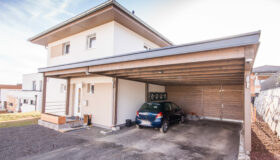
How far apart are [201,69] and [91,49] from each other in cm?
665

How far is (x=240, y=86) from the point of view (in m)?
10.2

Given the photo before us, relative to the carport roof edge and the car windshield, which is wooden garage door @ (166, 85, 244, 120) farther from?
the carport roof edge

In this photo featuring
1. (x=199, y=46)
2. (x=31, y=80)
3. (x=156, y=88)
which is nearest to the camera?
(x=199, y=46)

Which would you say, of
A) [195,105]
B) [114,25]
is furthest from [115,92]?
[195,105]

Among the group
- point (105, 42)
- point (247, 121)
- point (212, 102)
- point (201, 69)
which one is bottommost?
point (212, 102)

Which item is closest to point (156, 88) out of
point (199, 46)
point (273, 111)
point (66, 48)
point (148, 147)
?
point (148, 147)

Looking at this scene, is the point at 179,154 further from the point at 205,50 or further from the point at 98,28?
the point at 98,28

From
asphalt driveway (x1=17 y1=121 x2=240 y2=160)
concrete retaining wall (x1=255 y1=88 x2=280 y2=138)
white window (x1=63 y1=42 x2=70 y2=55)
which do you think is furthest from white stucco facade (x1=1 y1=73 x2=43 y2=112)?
concrete retaining wall (x1=255 y1=88 x2=280 y2=138)

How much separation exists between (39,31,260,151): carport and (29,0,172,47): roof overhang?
2.88m

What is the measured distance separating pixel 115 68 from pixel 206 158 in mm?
4380

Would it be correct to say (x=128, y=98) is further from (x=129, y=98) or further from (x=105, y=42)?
(x=105, y=42)

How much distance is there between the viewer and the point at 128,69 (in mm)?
5836

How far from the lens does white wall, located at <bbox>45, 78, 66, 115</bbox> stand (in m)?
10.7

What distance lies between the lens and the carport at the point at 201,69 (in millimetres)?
3607
